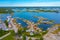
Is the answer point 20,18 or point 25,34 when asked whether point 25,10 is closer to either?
point 20,18

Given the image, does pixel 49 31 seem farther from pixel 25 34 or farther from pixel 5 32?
pixel 5 32

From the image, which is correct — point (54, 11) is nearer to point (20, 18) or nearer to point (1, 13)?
point (20, 18)

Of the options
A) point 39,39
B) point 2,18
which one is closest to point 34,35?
point 39,39

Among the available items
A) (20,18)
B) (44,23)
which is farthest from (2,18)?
(44,23)

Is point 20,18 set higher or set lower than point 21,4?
lower

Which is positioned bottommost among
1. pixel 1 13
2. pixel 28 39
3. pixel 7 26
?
pixel 28 39

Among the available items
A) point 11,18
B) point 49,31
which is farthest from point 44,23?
point 11,18

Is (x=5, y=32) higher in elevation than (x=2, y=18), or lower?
lower
